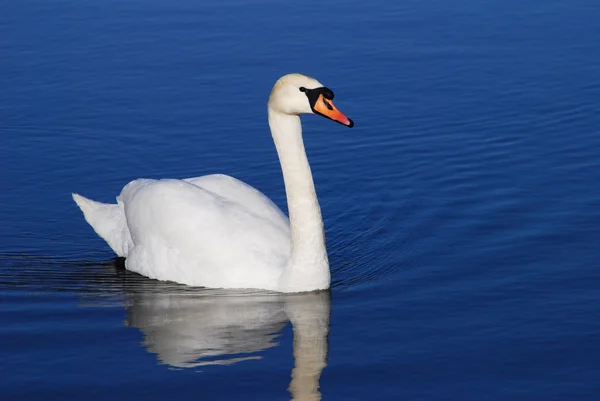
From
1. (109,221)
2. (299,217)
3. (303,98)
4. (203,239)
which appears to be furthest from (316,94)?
(109,221)

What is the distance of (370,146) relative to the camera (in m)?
13.3

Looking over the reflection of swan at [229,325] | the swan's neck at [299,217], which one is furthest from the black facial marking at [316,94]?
the reflection of swan at [229,325]

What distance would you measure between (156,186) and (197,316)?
1582 millimetres

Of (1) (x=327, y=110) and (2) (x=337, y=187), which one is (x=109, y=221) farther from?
(1) (x=327, y=110)

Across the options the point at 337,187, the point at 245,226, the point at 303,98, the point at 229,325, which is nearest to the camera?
the point at 229,325

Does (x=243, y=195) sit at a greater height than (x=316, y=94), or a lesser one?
lesser

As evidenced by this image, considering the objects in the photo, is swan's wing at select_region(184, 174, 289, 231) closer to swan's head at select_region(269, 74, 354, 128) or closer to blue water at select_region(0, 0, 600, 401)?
blue water at select_region(0, 0, 600, 401)

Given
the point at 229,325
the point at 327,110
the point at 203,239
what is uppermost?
the point at 327,110

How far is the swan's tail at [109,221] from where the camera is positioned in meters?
11.1

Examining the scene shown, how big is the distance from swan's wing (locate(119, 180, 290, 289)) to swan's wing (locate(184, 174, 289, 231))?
0.07 ft

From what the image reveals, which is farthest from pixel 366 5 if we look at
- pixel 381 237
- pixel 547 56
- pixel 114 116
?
pixel 381 237

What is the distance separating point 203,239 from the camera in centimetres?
1015

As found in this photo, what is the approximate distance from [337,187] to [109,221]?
2319 millimetres

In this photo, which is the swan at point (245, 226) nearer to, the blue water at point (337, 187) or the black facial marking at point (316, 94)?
the black facial marking at point (316, 94)
